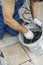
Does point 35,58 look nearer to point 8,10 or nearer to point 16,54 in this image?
point 16,54

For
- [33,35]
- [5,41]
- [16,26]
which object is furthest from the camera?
[5,41]

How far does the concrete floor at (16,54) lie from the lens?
162 cm

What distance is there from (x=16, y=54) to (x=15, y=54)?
0.03 feet

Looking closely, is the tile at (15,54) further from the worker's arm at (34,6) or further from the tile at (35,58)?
the worker's arm at (34,6)

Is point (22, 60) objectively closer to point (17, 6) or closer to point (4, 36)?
point (4, 36)

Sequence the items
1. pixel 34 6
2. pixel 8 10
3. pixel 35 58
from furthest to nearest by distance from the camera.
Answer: pixel 34 6 < pixel 35 58 < pixel 8 10

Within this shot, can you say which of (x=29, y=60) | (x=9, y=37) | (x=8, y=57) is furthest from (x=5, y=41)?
(x=29, y=60)

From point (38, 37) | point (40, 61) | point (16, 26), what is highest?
point (16, 26)

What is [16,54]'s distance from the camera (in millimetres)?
1696

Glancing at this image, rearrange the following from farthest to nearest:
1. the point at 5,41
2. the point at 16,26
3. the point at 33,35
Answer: the point at 5,41 < the point at 33,35 < the point at 16,26

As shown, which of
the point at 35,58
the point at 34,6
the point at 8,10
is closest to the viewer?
the point at 8,10

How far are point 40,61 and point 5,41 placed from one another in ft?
1.52

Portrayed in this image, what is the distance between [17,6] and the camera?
177 centimetres

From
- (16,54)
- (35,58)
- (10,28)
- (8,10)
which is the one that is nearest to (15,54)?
(16,54)
